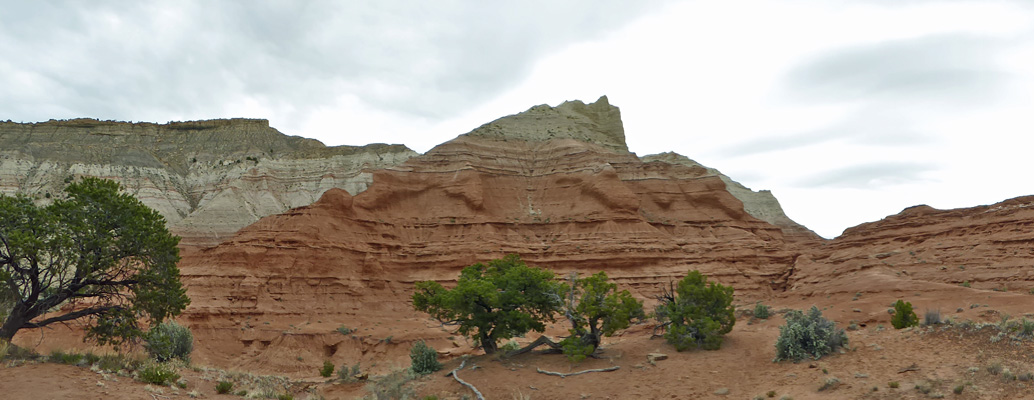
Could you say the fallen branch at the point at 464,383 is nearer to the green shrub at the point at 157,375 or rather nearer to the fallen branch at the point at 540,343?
the fallen branch at the point at 540,343

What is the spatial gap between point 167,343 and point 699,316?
16350 mm

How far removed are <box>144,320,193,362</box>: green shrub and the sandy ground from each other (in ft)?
2.85

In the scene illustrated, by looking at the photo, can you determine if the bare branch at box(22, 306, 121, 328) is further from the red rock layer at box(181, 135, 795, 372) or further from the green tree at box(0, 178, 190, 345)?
the red rock layer at box(181, 135, 795, 372)

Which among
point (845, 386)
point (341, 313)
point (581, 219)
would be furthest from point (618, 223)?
point (845, 386)

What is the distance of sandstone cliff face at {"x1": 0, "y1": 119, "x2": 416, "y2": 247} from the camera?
49312 mm

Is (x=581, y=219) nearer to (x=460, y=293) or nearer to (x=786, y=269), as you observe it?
(x=786, y=269)

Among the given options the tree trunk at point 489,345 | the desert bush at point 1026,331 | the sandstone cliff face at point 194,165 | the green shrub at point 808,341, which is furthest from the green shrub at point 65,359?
the sandstone cliff face at point 194,165

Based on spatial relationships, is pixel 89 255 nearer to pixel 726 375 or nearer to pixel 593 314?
pixel 593 314

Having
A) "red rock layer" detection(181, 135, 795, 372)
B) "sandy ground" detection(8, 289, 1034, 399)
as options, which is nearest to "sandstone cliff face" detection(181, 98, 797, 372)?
"red rock layer" detection(181, 135, 795, 372)

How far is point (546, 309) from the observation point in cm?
2058

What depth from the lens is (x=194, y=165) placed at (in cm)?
5984

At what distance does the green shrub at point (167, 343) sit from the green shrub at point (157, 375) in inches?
88.6

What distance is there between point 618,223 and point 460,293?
30002 millimetres

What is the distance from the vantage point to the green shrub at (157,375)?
13.5 meters
